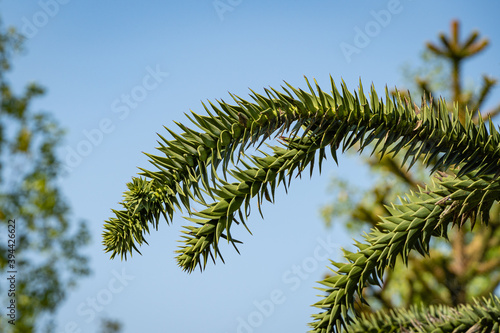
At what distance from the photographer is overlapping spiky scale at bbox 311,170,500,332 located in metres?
2.07

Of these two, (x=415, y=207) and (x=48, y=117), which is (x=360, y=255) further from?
(x=48, y=117)

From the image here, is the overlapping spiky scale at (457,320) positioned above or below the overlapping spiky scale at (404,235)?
below

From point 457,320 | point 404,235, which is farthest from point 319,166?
point 457,320

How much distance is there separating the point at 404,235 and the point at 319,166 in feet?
1.67

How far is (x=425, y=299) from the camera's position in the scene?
37.0ft

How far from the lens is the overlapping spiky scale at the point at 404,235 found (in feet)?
6.78

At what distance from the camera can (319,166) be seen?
6.48 ft

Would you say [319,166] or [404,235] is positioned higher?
[319,166]

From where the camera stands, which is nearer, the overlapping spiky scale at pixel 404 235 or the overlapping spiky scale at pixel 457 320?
the overlapping spiky scale at pixel 404 235

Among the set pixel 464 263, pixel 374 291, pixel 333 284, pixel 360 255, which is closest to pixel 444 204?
pixel 360 255

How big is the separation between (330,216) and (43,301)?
8.10 metres

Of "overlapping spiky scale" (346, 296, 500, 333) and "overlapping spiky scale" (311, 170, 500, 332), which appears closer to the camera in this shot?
"overlapping spiky scale" (311, 170, 500, 332)

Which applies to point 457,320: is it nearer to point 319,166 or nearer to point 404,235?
point 404,235

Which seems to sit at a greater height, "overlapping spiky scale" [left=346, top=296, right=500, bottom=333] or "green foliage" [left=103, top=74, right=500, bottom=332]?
"green foliage" [left=103, top=74, right=500, bottom=332]
